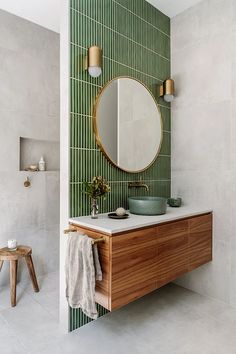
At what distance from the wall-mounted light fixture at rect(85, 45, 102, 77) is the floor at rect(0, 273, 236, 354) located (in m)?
1.93

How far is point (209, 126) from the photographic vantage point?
2379 millimetres

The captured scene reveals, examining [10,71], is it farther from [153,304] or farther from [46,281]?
[153,304]

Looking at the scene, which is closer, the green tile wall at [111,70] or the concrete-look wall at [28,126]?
the green tile wall at [111,70]

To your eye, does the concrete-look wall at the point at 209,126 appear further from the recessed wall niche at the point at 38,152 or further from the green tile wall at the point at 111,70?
the recessed wall niche at the point at 38,152

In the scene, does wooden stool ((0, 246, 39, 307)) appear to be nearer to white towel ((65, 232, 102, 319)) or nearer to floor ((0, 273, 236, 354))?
floor ((0, 273, 236, 354))

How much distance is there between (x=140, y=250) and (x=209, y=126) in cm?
141

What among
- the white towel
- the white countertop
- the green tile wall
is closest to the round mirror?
the green tile wall

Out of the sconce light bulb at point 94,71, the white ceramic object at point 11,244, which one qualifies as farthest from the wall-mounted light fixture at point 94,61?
the white ceramic object at point 11,244

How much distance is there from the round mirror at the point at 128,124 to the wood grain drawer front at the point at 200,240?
27.6 inches

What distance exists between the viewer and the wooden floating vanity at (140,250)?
60.1 inches

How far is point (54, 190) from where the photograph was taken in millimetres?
2953

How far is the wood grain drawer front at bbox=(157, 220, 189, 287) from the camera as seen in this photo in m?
1.82

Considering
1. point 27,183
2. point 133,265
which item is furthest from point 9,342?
point 27,183

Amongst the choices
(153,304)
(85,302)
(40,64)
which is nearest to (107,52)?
(40,64)
